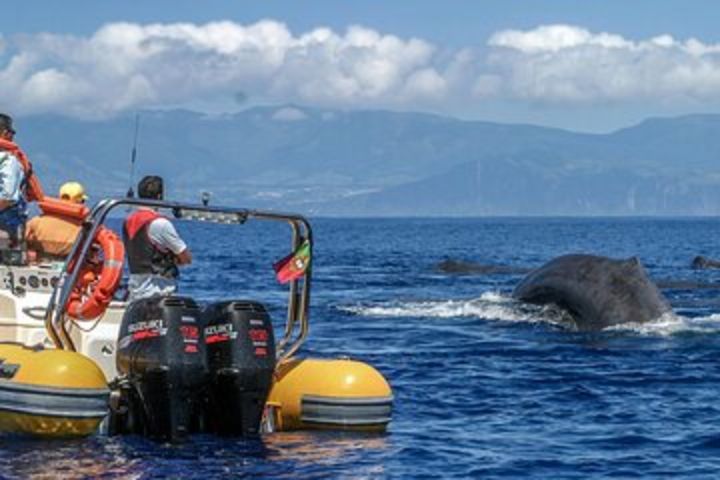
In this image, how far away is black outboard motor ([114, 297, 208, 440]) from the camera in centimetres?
1404

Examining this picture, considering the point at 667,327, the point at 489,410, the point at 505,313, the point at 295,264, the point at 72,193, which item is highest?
the point at 72,193

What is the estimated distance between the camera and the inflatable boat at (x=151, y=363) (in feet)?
46.1

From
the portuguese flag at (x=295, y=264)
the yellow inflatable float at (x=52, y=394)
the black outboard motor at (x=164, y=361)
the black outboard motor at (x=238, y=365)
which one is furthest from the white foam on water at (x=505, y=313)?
the yellow inflatable float at (x=52, y=394)

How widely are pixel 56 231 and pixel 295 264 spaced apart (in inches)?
117

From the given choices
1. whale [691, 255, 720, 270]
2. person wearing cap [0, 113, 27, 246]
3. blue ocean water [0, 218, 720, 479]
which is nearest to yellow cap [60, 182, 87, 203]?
person wearing cap [0, 113, 27, 246]

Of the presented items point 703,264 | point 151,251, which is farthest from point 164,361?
point 703,264

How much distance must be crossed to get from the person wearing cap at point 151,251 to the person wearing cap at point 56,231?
45.9 inches

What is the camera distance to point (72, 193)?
1653cm

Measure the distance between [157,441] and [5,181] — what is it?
383 cm

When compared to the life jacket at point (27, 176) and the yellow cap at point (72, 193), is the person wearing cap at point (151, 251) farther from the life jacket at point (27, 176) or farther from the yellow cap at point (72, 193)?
the life jacket at point (27, 176)

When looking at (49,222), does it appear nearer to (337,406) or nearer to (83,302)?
(83,302)

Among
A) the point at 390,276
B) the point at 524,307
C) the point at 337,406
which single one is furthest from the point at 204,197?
the point at 390,276

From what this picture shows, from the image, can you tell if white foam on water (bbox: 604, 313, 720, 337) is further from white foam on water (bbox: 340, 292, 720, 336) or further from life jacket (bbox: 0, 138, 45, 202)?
life jacket (bbox: 0, 138, 45, 202)

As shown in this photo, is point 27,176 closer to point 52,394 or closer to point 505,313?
point 52,394
